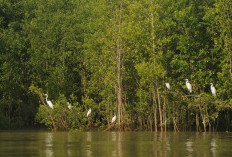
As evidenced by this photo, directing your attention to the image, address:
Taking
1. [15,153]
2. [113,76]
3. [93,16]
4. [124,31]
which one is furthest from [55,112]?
[15,153]

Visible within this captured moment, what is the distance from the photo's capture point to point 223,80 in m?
26.4

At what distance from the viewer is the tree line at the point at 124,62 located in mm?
27969

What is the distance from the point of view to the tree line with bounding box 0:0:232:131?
28.0 meters

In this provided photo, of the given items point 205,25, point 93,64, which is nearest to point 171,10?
point 205,25

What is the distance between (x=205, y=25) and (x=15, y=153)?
17.8m

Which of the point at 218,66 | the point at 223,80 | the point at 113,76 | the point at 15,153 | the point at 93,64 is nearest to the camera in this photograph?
the point at 15,153

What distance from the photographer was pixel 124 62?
1250 inches

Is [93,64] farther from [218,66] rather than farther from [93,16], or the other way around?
[218,66]

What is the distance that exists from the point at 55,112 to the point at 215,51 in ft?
32.1

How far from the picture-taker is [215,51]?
91.2 feet

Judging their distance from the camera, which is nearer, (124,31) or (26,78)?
(124,31)

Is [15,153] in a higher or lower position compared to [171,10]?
lower

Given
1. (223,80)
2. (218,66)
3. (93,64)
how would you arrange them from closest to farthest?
(223,80) < (218,66) < (93,64)

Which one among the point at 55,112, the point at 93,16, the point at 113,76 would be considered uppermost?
the point at 93,16
